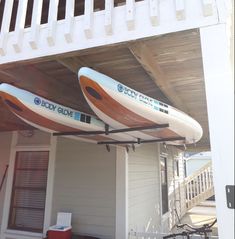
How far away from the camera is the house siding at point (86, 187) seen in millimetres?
4152

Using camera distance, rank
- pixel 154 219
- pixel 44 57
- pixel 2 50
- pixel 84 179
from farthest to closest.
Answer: pixel 154 219 < pixel 84 179 < pixel 2 50 < pixel 44 57

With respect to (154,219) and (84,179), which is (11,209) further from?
(154,219)

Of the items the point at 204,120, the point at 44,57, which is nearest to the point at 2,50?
the point at 44,57

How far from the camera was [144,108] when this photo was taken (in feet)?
6.93

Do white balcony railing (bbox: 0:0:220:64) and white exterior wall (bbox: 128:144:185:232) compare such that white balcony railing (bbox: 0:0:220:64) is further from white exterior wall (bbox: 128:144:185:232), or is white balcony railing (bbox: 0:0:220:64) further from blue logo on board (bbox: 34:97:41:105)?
white exterior wall (bbox: 128:144:185:232)

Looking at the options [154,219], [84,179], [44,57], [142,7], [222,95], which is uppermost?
[142,7]

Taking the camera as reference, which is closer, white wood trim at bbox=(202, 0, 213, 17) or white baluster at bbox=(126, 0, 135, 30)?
white wood trim at bbox=(202, 0, 213, 17)

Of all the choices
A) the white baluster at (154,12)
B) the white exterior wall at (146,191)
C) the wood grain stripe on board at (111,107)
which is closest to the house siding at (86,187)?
the white exterior wall at (146,191)

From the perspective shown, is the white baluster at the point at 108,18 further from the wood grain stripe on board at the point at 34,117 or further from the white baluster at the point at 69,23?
the wood grain stripe on board at the point at 34,117

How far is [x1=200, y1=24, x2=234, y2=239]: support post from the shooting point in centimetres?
138

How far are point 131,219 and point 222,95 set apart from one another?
3.37 meters

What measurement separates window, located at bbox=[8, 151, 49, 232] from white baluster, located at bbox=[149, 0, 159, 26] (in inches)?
155

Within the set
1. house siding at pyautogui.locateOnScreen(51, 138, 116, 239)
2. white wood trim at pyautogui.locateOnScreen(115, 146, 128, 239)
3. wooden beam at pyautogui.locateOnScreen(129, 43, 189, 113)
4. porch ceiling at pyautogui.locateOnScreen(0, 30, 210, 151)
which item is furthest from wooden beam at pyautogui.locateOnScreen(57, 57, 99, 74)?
house siding at pyautogui.locateOnScreen(51, 138, 116, 239)

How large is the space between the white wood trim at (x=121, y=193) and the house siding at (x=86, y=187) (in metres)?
0.09
